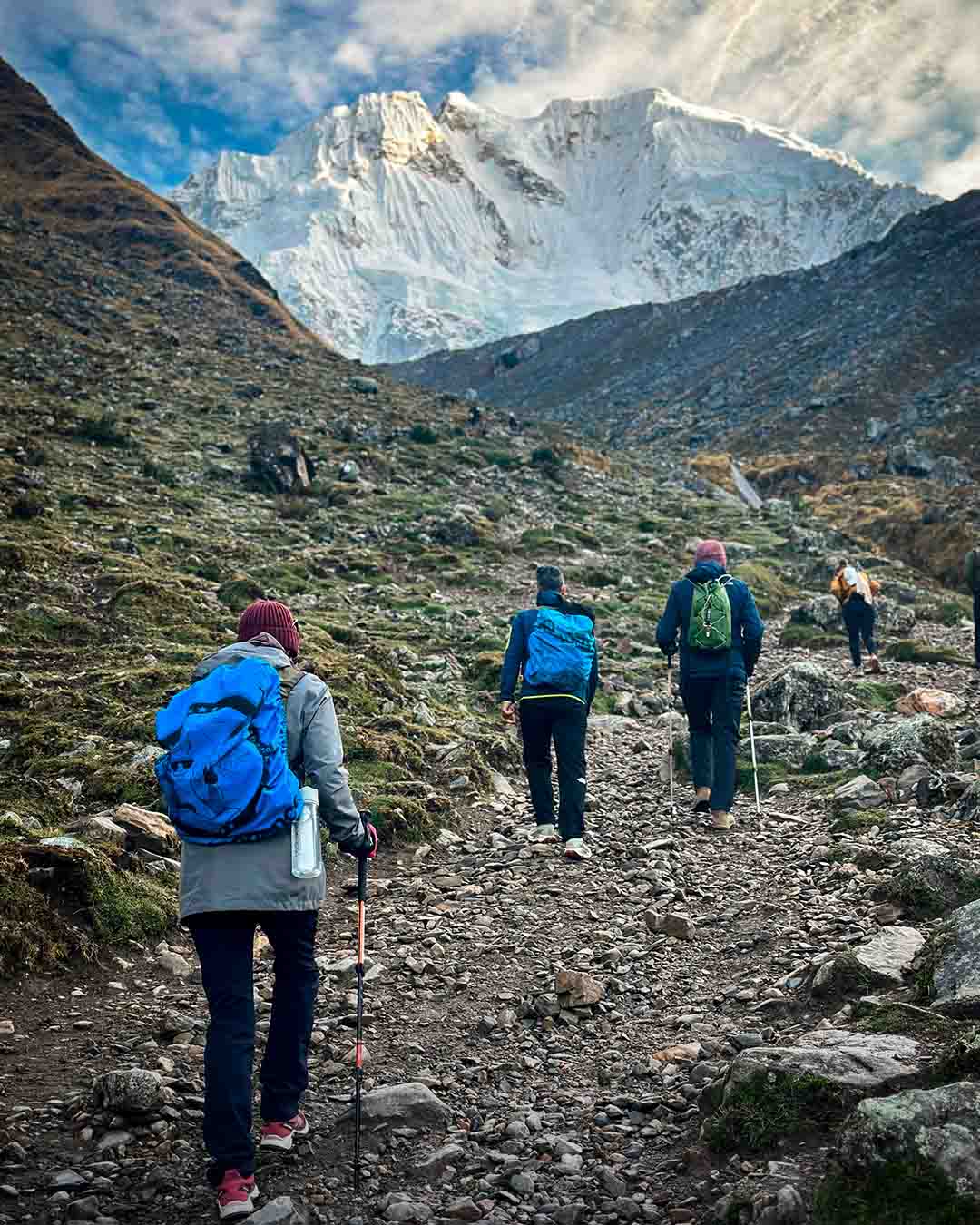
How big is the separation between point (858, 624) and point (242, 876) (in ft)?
45.9

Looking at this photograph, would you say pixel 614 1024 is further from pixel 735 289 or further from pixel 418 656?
pixel 735 289

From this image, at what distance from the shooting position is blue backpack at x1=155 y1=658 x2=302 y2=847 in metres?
3.68

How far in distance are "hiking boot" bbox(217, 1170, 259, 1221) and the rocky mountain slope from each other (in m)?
0.10

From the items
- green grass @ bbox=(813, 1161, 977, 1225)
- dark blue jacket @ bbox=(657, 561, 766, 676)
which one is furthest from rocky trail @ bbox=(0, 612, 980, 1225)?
dark blue jacket @ bbox=(657, 561, 766, 676)

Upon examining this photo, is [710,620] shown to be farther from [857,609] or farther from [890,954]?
[857,609]

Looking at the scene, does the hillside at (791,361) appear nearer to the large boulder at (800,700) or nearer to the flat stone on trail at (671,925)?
the large boulder at (800,700)

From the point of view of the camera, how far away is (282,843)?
3.81 metres

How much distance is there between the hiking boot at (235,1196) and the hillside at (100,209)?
2160 inches

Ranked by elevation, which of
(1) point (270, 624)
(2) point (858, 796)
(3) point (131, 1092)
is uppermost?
(1) point (270, 624)

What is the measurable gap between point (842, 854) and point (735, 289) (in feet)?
352

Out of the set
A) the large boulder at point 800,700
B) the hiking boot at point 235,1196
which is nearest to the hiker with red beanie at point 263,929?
the hiking boot at point 235,1196

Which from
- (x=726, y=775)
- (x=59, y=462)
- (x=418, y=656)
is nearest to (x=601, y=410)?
(x=59, y=462)

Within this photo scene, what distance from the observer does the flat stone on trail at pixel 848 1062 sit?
3426 millimetres

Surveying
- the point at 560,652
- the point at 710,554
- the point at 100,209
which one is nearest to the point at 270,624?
the point at 560,652
